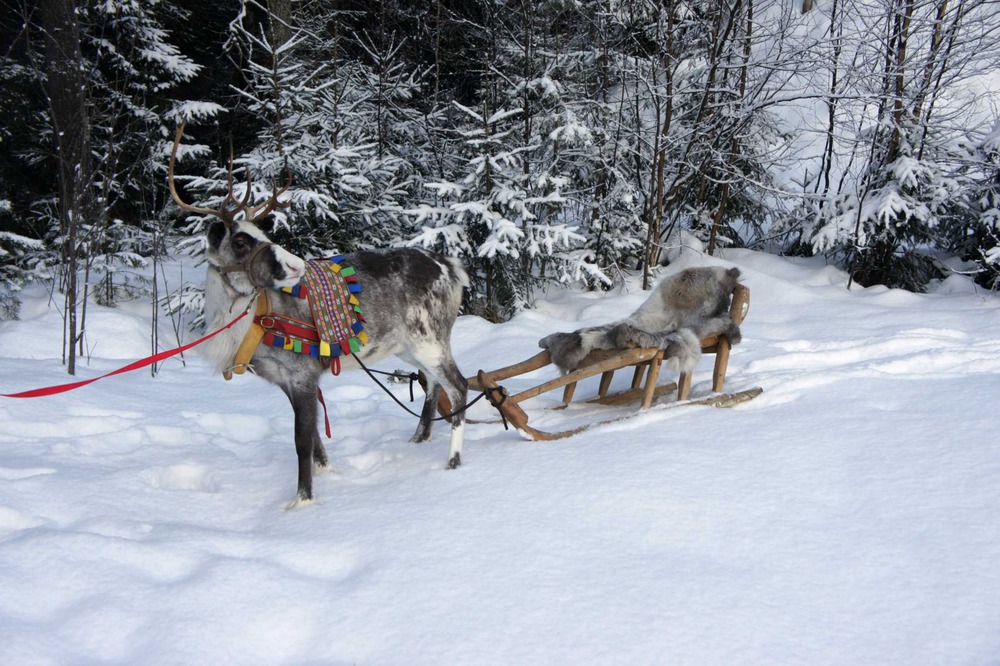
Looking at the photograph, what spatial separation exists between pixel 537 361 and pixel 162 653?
3288mm

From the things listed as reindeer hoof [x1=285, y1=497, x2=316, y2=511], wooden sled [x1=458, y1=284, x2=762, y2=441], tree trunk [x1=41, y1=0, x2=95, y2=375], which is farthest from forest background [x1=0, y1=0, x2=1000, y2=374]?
reindeer hoof [x1=285, y1=497, x2=316, y2=511]

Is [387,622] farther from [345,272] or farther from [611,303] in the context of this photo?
[611,303]

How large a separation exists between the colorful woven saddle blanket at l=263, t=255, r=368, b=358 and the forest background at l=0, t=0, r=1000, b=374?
13.6ft

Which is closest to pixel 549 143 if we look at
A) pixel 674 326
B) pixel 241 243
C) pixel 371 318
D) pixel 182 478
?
pixel 674 326

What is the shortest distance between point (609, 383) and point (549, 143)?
16.5 ft

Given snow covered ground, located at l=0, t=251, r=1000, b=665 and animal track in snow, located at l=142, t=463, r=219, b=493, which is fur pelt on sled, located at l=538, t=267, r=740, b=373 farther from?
animal track in snow, located at l=142, t=463, r=219, b=493

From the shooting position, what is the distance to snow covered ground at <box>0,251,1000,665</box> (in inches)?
97.8

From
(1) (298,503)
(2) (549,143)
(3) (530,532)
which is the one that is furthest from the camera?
(2) (549,143)

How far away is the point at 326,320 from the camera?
13.0ft

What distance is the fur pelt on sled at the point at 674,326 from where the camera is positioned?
485 centimetres

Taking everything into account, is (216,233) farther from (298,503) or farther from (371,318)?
(298,503)

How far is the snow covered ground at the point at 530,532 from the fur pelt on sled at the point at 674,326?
0.46 m

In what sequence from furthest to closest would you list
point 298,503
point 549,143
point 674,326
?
point 549,143, point 674,326, point 298,503

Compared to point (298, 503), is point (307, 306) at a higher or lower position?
higher
